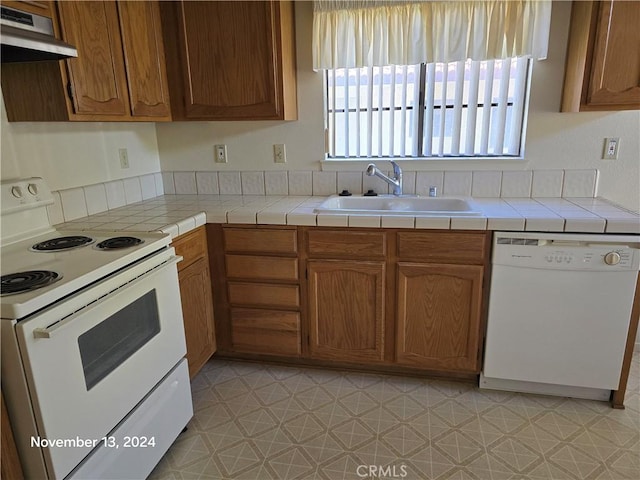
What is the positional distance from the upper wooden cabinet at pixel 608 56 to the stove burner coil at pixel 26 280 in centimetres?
228

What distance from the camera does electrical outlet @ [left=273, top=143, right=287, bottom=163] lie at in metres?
2.56

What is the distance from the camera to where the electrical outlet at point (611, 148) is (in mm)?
2197

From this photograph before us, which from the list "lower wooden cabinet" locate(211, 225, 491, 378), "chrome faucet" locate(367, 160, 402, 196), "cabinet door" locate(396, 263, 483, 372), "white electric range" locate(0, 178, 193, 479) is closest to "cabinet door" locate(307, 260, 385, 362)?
"lower wooden cabinet" locate(211, 225, 491, 378)

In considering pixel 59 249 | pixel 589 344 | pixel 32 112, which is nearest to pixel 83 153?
pixel 32 112

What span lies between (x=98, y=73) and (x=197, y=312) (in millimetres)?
1165

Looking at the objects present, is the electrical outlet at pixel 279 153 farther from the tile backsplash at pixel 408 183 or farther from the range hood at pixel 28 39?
the range hood at pixel 28 39

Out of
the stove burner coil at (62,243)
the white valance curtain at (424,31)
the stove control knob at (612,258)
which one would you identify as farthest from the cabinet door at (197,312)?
the stove control knob at (612,258)

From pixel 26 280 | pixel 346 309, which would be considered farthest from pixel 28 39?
pixel 346 309

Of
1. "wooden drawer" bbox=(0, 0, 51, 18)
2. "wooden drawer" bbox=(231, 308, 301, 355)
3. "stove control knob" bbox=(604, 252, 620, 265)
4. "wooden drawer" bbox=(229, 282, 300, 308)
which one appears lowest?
"wooden drawer" bbox=(231, 308, 301, 355)

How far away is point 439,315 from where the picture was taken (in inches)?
80.4

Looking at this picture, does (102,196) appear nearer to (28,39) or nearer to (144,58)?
(144,58)

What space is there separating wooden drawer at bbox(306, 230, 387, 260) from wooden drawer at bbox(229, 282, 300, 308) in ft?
0.81

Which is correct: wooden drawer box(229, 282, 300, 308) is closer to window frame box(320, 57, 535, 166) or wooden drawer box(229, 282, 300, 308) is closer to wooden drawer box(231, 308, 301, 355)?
wooden drawer box(231, 308, 301, 355)

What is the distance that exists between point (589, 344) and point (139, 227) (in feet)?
6.88
